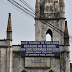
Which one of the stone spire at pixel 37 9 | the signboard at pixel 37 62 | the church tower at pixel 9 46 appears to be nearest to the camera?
the church tower at pixel 9 46

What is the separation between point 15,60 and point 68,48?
8079 mm

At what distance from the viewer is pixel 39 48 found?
39.7 m

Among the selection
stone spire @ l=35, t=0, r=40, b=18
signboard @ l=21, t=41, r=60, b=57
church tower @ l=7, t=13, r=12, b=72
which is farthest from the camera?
stone spire @ l=35, t=0, r=40, b=18

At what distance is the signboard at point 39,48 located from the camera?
129 ft

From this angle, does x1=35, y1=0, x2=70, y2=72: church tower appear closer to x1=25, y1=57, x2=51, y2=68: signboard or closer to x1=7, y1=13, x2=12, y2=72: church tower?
x1=25, y1=57, x2=51, y2=68: signboard

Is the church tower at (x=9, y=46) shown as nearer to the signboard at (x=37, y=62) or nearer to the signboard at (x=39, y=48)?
the signboard at (x=39, y=48)

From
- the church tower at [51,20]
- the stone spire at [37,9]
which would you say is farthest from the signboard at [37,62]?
the stone spire at [37,9]

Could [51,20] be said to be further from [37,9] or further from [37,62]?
[37,62]

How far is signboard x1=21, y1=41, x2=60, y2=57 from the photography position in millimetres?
39375

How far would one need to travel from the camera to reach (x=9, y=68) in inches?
1522

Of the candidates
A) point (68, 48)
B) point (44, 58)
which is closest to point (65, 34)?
point (68, 48)

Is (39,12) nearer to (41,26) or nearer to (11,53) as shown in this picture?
(41,26)

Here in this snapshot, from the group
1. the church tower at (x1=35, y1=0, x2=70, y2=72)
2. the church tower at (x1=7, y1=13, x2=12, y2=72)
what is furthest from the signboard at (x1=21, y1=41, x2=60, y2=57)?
the church tower at (x1=35, y1=0, x2=70, y2=72)

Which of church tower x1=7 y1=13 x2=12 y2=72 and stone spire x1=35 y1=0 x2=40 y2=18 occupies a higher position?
stone spire x1=35 y1=0 x2=40 y2=18
